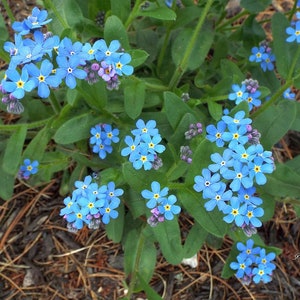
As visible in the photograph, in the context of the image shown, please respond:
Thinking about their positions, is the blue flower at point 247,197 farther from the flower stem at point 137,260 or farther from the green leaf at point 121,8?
the green leaf at point 121,8

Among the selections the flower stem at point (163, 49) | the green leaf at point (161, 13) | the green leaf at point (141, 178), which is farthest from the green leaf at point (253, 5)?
the green leaf at point (141, 178)

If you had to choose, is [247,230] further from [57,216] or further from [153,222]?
[57,216]

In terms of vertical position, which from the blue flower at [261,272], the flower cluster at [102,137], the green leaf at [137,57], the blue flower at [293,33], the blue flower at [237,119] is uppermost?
the blue flower at [293,33]

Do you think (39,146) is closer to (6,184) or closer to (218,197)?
(6,184)

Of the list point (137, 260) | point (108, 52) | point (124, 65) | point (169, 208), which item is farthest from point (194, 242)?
point (108, 52)

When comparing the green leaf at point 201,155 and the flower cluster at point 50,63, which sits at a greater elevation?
the flower cluster at point 50,63

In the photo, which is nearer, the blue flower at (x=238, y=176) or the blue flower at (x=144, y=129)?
the blue flower at (x=238, y=176)
